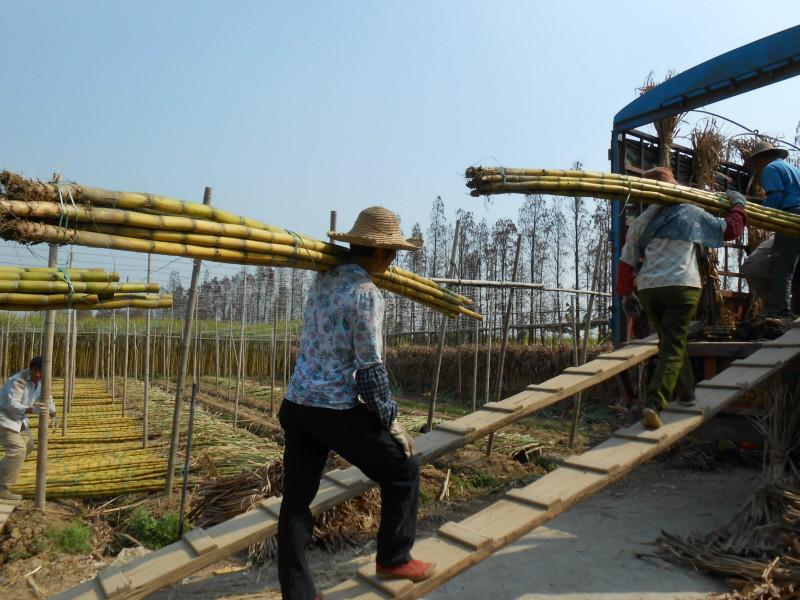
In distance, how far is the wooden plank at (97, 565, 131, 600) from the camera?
2.32m

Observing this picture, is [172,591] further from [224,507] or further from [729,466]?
[729,466]

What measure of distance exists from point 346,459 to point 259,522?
73 cm

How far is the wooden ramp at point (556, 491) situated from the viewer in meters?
2.42

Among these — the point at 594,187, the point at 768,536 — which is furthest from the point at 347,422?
the point at 768,536

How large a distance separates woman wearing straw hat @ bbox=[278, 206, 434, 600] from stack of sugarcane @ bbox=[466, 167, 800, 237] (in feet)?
2.69

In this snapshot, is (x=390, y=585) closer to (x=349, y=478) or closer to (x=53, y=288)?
(x=349, y=478)

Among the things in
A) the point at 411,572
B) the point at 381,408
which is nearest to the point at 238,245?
the point at 381,408

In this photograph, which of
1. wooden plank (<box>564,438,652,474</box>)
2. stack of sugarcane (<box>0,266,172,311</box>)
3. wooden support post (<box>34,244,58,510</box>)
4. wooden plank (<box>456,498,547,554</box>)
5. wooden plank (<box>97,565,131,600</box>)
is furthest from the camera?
wooden support post (<box>34,244,58,510</box>)

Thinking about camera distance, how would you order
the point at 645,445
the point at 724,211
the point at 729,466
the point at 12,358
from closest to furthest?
the point at 645,445
the point at 724,211
the point at 729,466
the point at 12,358

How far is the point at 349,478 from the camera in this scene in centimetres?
309

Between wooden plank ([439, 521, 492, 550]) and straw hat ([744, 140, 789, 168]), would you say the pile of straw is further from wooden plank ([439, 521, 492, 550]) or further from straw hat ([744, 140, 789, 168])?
straw hat ([744, 140, 789, 168])

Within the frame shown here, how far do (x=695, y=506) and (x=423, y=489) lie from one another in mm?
2168

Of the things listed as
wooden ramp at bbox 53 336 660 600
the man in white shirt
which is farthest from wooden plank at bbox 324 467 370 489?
the man in white shirt

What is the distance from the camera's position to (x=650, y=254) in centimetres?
364
